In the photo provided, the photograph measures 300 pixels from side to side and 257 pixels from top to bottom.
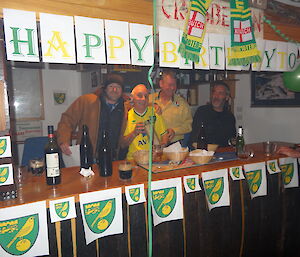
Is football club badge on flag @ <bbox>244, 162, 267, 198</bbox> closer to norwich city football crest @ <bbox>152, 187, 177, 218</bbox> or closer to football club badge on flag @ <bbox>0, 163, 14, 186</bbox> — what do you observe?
norwich city football crest @ <bbox>152, 187, 177, 218</bbox>

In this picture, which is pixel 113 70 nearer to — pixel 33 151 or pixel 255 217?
pixel 33 151

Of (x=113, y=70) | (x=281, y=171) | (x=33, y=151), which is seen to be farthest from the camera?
(x=113, y=70)

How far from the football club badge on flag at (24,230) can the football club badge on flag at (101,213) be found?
0.18m

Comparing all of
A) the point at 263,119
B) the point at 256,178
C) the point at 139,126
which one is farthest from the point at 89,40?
the point at 263,119

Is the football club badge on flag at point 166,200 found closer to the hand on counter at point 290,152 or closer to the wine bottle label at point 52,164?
the wine bottle label at point 52,164

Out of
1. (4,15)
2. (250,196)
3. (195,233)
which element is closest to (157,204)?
(195,233)

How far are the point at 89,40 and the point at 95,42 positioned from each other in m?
0.03

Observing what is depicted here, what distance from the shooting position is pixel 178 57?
1.39 meters

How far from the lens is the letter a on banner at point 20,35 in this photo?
1.00 meters

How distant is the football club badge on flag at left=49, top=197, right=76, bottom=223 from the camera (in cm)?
115

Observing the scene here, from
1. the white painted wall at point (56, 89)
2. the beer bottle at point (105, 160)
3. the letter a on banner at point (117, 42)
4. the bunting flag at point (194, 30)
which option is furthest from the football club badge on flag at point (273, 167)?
the white painted wall at point (56, 89)

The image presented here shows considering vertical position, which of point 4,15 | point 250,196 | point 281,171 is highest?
point 4,15

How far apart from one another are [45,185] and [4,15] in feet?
2.63

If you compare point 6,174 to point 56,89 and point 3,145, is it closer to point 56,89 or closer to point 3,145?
point 3,145
